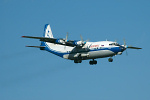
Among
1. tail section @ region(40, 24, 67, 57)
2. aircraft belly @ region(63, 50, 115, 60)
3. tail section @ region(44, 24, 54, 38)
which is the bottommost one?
aircraft belly @ region(63, 50, 115, 60)

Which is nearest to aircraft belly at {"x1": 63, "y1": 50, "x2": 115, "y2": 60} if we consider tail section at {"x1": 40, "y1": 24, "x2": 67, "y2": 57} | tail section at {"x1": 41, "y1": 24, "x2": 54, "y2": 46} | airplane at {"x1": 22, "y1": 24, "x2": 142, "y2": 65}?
airplane at {"x1": 22, "y1": 24, "x2": 142, "y2": 65}

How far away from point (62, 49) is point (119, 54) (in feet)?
34.1

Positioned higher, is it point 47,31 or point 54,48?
point 47,31

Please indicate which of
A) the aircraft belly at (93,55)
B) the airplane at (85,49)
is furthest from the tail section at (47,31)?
the aircraft belly at (93,55)

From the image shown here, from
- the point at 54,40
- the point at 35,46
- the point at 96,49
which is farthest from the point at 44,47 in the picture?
the point at 96,49

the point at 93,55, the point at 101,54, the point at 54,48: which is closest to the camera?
the point at 101,54

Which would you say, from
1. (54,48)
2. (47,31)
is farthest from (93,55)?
(47,31)

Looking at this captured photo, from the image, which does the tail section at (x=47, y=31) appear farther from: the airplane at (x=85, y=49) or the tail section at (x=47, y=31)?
the airplane at (x=85, y=49)

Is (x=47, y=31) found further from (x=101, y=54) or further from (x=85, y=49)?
(x=101, y=54)

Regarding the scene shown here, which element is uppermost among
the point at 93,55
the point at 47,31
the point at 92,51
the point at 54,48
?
the point at 47,31

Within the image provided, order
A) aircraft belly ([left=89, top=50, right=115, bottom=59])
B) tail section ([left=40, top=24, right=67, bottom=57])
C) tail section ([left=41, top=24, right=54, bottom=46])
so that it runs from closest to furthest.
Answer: aircraft belly ([left=89, top=50, right=115, bottom=59]) → tail section ([left=40, top=24, right=67, bottom=57]) → tail section ([left=41, top=24, right=54, bottom=46])

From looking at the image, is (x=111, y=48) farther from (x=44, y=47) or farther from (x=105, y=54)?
(x=44, y=47)

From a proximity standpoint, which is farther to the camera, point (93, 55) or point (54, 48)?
point (54, 48)

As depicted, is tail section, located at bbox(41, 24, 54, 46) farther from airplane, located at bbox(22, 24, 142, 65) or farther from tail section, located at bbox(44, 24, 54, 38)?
airplane, located at bbox(22, 24, 142, 65)
